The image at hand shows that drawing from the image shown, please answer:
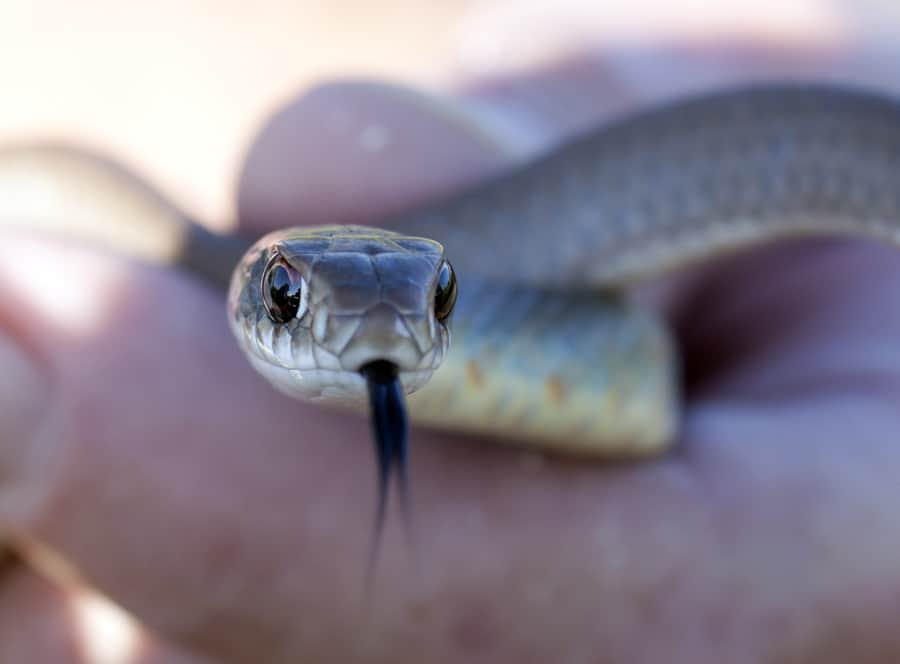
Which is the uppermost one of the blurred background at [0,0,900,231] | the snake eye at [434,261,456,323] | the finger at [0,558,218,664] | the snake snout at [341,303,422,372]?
the blurred background at [0,0,900,231]

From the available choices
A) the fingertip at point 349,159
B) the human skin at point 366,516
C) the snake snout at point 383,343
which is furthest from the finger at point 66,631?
the snake snout at point 383,343

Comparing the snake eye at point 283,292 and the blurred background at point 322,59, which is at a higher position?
the blurred background at point 322,59

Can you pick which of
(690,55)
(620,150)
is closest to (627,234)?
(620,150)

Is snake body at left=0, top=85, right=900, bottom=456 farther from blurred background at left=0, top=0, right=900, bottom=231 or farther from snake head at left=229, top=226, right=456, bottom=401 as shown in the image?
blurred background at left=0, top=0, right=900, bottom=231

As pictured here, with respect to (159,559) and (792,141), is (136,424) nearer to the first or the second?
(159,559)

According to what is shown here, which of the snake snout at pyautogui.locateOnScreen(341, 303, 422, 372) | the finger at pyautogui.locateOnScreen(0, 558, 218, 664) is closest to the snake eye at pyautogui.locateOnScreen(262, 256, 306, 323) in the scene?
the snake snout at pyautogui.locateOnScreen(341, 303, 422, 372)

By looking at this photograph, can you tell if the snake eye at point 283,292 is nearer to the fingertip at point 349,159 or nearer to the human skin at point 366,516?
the human skin at point 366,516

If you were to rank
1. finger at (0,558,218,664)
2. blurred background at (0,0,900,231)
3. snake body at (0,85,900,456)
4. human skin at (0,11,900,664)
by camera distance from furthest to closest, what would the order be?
blurred background at (0,0,900,231) → finger at (0,558,218,664) → snake body at (0,85,900,456) → human skin at (0,11,900,664)

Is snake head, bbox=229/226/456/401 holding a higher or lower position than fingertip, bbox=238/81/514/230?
lower
